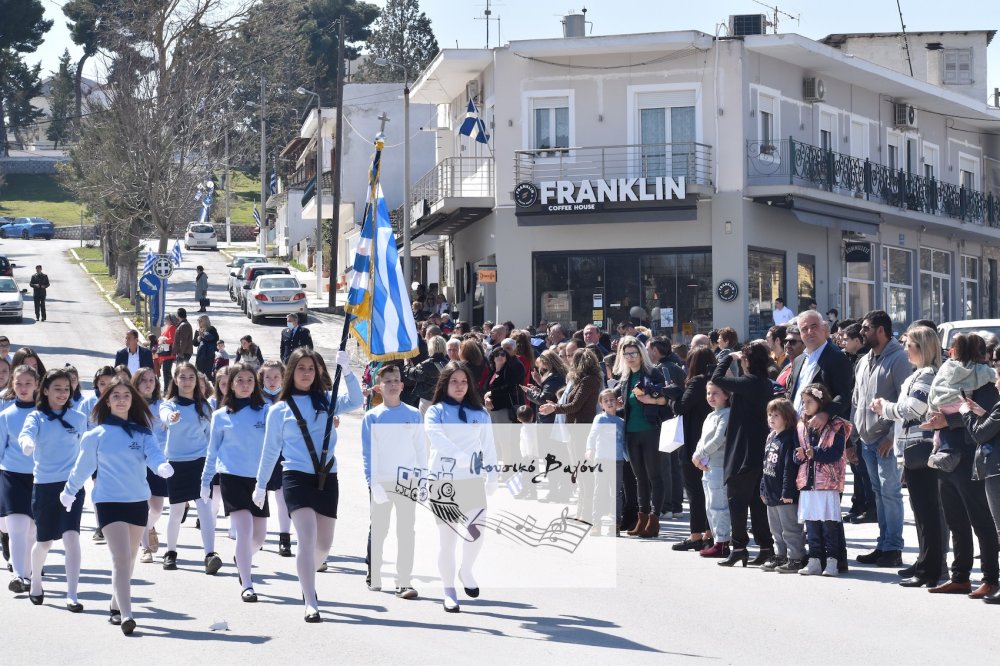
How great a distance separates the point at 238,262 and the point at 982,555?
55328mm

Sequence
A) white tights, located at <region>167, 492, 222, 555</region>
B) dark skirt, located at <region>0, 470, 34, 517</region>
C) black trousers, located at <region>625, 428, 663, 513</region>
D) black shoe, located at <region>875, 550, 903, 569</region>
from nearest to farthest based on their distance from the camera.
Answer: dark skirt, located at <region>0, 470, 34, 517</region> → white tights, located at <region>167, 492, 222, 555</region> → black shoe, located at <region>875, 550, 903, 569</region> → black trousers, located at <region>625, 428, 663, 513</region>

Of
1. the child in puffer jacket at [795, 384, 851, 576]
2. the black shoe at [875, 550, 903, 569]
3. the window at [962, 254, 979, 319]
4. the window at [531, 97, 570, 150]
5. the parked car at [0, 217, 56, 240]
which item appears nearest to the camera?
the child in puffer jacket at [795, 384, 851, 576]

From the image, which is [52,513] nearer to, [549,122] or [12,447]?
[12,447]

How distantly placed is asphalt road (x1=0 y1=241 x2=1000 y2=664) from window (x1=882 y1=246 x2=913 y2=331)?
2574 cm

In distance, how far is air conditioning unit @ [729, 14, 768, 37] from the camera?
105 feet

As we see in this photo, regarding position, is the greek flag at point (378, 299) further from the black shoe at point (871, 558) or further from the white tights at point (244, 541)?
the black shoe at point (871, 558)

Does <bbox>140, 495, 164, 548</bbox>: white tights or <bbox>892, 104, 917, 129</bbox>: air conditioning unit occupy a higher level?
<bbox>892, 104, 917, 129</bbox>: air conditioning unit

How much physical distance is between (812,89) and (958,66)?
13.4 meters

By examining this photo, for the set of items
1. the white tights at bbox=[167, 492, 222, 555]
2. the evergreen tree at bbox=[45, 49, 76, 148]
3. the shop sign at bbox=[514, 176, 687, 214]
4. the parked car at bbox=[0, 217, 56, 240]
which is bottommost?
the white tights at bbox=[167, 492, 222, 555]

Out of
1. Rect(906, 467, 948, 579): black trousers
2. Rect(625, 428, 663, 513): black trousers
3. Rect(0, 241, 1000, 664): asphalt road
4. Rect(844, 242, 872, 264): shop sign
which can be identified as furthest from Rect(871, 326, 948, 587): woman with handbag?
Rect(844, 242, 872, 264): shop sign

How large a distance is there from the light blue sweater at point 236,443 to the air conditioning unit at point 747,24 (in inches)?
958

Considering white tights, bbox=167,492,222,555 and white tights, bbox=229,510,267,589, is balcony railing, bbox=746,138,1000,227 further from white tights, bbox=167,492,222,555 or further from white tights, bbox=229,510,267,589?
white tights, bbox=229,510,267,589

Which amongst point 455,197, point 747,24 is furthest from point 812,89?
point 455,197

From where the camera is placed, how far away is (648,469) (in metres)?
12.6
